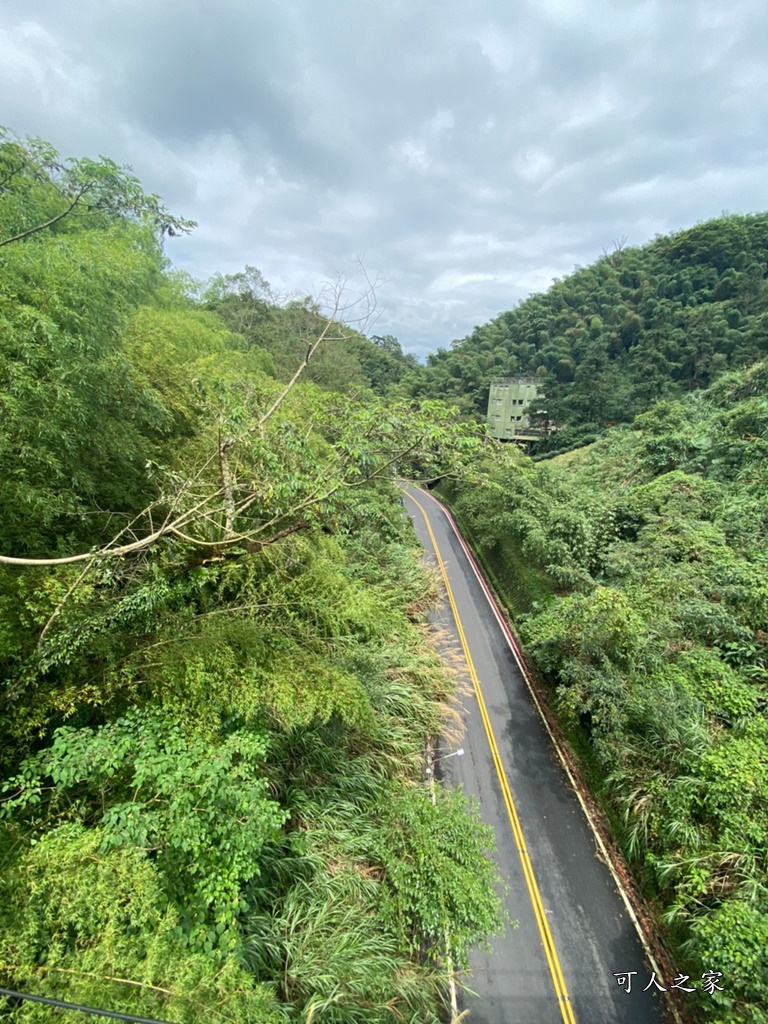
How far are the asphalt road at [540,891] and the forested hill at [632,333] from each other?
22.5m

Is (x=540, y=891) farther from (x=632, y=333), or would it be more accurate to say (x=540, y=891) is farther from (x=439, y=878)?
(x=632, y=333)

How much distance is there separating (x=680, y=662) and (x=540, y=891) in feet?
13.6

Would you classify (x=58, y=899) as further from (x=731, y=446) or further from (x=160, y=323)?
(x=731, y=446)

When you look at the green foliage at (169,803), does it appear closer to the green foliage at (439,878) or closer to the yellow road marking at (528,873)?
the green foliage at (439,878)

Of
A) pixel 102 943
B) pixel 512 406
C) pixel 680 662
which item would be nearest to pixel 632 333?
pixel 512 406

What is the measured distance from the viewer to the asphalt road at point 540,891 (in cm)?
481

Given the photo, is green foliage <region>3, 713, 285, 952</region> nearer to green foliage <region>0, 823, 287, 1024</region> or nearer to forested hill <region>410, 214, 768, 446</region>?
green foliage <region>0, 823, 287, 1024</region>

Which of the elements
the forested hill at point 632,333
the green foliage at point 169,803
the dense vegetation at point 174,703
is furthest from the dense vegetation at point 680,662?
the forested hill at point 632,333

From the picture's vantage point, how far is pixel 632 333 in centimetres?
3247

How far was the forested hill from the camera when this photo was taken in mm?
26531

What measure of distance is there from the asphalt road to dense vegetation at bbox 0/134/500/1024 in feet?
4.05

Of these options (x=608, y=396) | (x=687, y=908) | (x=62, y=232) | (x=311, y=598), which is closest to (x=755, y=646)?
(x=687, y=908)

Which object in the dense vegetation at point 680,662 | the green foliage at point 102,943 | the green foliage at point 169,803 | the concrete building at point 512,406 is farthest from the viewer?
the concrete building at point 512,406

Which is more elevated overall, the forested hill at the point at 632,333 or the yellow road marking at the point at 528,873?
the forested hill at the point at 632,333
